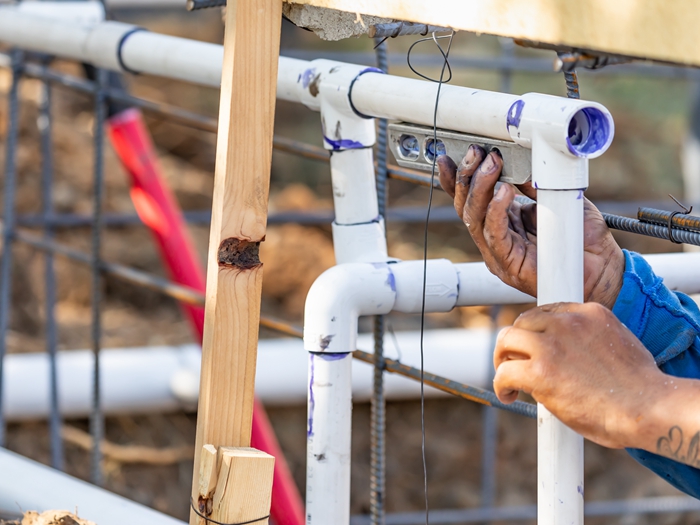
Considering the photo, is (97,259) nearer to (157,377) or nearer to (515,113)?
(157,377)

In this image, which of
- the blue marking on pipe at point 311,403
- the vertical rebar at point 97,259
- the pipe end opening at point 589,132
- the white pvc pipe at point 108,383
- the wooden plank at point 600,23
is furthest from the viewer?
the white pvc pipe at point 108,383

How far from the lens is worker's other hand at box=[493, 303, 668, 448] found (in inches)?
22.7

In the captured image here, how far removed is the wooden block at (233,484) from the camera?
2.22ft

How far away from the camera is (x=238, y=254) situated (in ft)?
2.32

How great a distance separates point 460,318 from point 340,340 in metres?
2.60

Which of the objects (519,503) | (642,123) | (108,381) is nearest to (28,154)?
(108,381)

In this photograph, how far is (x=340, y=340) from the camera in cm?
81

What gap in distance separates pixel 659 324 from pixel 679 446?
0.70 ft

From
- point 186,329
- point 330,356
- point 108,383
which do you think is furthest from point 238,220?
point 186,329

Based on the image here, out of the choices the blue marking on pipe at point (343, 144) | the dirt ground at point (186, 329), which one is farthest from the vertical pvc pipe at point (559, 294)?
the dirt ground at point (186, 329)

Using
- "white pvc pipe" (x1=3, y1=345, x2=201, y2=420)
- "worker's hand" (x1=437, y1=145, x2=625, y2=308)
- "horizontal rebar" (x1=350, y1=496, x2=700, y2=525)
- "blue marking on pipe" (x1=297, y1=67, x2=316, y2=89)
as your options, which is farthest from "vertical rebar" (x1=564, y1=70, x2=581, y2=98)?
"horizontal rebar" (x1=350, y1=496, x2=700, y2=525)

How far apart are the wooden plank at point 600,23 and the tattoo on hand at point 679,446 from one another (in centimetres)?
25

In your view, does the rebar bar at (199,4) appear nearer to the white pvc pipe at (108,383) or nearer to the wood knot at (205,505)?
the wood knot at (205,505)

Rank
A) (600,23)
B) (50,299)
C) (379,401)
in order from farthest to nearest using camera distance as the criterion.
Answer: (50,299) < (379,401) < (600,23)
